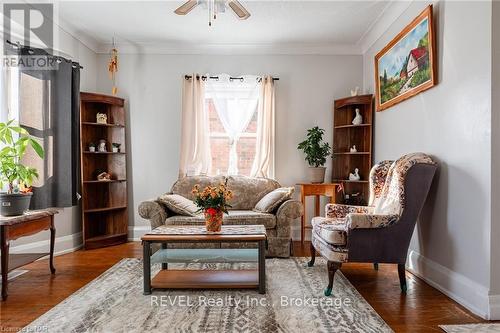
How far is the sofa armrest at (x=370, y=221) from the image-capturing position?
2.71m

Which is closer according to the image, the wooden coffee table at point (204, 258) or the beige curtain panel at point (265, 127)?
the wooden coffee table at point (204, 258)

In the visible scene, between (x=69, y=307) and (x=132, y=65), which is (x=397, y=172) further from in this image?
(x=132, y=65)

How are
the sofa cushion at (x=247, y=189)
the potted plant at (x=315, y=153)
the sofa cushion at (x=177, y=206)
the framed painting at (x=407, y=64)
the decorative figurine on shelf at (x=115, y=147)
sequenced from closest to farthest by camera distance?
the framed painting at (x=407, y=64), the sofa cushion at (x=177, y=206), the sofa cushion at (x=247, y=189), the potted plant at (x=315, y=153), the decorative figurine on shelf at (x=115, y=147)

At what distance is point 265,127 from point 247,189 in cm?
95

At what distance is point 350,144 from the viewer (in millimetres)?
4934

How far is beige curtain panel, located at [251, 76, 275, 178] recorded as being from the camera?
4.88 metres

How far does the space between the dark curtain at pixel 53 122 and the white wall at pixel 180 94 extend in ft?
2.99

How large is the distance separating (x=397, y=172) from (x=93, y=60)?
14.3ft

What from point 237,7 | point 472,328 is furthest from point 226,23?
point 472,328

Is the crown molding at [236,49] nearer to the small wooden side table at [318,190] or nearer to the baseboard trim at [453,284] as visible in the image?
the small wooden side table at [318,190]

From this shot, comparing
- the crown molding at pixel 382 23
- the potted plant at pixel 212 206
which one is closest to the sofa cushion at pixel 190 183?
the potted plant at pixel 212 206

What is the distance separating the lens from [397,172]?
2.87m

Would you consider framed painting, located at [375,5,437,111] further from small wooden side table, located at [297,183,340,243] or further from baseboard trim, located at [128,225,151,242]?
baseboard trim, located at [128,225,151,242]

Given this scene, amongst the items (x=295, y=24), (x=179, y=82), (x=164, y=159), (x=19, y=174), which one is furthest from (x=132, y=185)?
(x=295, y=24)
